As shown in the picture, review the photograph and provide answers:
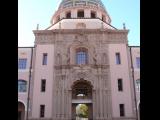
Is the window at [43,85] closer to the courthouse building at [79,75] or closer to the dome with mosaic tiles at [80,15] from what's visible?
the courthouse building at [79,75]

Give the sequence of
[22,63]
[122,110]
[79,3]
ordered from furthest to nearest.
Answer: [79,3], [22,63], [122,110]

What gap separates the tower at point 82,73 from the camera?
98.7 ft

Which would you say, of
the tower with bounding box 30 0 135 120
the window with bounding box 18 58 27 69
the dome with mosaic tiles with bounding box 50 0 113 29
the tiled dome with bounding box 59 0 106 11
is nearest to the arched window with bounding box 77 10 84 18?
the dome with mosaic tiles with bounding box 50 0 113 29

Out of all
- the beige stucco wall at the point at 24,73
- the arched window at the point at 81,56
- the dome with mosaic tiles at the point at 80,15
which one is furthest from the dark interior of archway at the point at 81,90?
the dome with mosaic tiles at the point at 80,15

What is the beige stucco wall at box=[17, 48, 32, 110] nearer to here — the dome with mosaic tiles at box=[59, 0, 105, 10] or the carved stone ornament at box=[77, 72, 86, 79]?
the carved stone ornament at box=[77, 72, 86, 79]

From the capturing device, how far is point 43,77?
3192cm

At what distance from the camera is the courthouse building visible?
30.1 metres

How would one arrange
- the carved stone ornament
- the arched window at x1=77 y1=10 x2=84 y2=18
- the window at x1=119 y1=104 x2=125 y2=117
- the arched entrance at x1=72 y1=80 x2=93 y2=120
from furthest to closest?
the arched window at x1=77 y1=10 x2=84 y2=18, the carved stone ornament, the arched entrance at x1=72 y1=80 x2=93 y2=120, the window at x1=119 y1=104 x2=125 y2=117

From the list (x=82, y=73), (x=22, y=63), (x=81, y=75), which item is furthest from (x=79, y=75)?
(x=22, y=63)

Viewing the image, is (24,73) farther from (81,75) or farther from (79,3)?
(79,3)

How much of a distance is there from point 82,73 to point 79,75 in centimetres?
47

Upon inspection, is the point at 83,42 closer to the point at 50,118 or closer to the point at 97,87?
the point at 97,87
